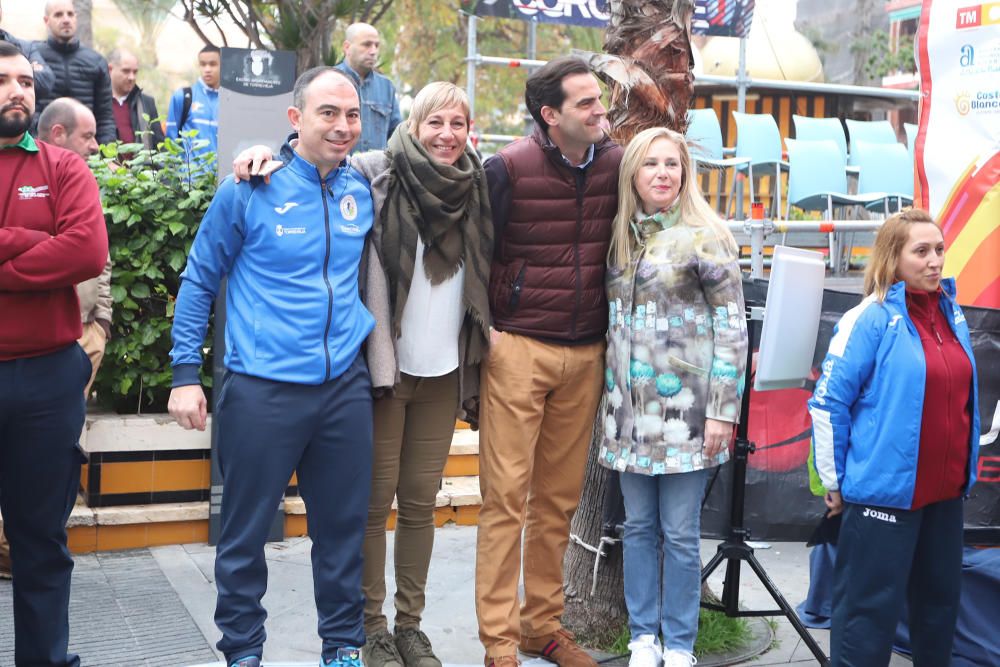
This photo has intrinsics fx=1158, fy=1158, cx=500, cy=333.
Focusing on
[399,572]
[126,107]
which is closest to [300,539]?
[399,572]

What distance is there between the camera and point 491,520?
4285 mm

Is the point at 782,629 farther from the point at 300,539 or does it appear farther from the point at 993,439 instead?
the point at 300,539

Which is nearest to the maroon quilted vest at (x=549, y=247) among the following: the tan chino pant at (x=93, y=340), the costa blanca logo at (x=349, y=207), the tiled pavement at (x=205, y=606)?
the costa blanca logo at (x=349, y=207)

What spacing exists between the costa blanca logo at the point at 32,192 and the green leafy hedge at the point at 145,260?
1939 mm

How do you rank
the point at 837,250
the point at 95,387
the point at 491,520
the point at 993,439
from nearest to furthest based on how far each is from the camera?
1. the point at 491,520
2. the point at 993,439
3. the point at 95,387
4. the point at 837,250

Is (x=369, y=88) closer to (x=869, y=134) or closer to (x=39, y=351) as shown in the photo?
(x=39, y=351)

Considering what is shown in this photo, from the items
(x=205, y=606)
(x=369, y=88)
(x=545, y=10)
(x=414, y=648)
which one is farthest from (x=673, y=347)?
(x=545, y=10)

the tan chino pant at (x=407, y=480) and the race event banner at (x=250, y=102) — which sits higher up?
the race event banner at (x=250, y=102)

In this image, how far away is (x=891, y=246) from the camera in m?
4.10

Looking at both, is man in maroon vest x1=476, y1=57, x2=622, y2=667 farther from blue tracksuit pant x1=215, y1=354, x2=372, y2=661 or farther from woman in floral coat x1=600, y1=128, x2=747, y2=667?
blue tracksuit pant x1=215, y1=354, x2=372, y2=661

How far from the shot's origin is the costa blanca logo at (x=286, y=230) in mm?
3820

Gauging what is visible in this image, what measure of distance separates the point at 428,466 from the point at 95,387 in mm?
2390

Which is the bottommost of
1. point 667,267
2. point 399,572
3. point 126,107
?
point 399,572

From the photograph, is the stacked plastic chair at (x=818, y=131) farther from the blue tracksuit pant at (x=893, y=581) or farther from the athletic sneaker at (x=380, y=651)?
the athletic sneaker at (x=380, y=651)
